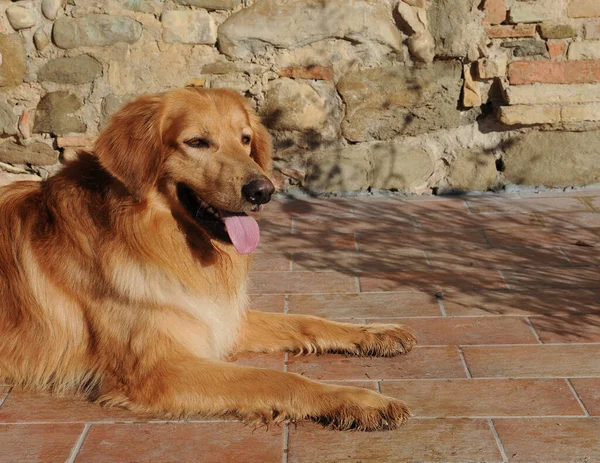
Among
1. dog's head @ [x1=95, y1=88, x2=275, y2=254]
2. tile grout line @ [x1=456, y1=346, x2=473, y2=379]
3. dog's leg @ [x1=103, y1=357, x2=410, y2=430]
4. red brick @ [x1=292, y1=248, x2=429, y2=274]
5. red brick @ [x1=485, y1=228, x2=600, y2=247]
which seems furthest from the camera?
red brick @ [x1=485, y1=228, x2=600, y2=247]

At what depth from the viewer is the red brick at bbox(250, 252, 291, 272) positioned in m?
4.71

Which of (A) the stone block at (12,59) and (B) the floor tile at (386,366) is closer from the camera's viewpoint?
(B) the floor tile at (386,366)

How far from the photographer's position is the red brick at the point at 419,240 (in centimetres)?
506

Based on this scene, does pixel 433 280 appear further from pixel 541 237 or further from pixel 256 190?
pixel 256 190

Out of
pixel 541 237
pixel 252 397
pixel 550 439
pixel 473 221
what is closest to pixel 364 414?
pixel 252 397

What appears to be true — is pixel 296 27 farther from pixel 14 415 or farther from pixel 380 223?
pixel 14 415

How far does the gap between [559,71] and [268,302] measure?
300 centimetres

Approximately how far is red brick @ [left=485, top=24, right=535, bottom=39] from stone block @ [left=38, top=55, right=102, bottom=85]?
2.92 metres

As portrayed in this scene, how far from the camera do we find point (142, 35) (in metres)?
5.79

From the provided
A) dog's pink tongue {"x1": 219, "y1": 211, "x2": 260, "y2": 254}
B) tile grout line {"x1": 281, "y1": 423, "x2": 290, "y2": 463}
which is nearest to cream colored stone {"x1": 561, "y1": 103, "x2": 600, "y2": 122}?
dog's pink tongue {"x1": 219, "y1": 211, "x2": 260, "y2": 254}

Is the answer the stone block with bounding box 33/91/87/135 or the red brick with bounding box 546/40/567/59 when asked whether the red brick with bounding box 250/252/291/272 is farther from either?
the red brick with bounding box 546/40/567/59

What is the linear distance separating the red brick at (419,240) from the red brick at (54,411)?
2.28m

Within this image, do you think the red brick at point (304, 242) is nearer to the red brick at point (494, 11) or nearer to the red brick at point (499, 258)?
the red brick at point (499, 258)

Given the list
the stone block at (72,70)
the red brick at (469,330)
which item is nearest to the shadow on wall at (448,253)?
the red brick at (469,330)
